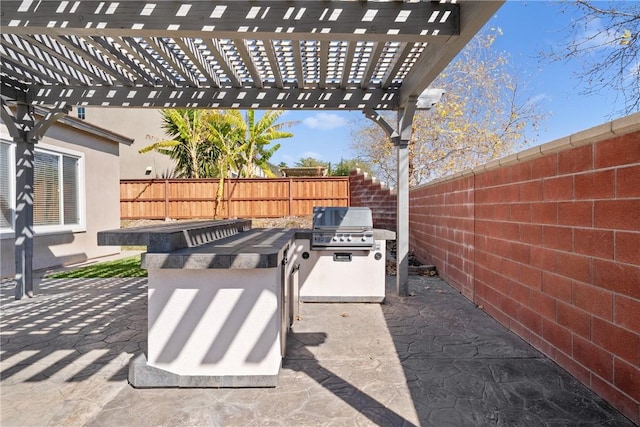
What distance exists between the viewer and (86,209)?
29.1 feet

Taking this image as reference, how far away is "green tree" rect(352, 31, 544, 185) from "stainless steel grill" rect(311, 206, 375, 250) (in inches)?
360

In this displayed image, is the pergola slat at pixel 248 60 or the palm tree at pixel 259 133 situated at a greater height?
the palm tree at pixel 259 133

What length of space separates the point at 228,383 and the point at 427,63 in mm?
3969

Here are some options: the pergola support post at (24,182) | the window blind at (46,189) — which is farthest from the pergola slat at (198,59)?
the window blind at (46,189)

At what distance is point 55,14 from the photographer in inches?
125

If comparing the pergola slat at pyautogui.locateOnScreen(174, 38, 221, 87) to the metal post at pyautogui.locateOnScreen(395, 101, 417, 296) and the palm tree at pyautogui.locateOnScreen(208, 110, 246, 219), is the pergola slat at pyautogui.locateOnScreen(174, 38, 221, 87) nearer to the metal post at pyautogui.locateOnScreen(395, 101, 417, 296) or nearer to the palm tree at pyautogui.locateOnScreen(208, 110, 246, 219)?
the metal post at pyautogui.locateOnScreen(395, 101, 417, 296)

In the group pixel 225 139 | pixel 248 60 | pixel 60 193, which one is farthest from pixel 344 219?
pixel 225 139

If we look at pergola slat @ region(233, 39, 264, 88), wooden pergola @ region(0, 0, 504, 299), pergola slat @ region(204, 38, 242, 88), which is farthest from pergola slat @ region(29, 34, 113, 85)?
pergola slat @ region(233, 39, 264, 88)

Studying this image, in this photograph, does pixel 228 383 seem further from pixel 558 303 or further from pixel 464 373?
pixel 558 303

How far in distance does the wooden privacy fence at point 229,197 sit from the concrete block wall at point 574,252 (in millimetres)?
8769

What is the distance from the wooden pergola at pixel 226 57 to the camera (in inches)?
126

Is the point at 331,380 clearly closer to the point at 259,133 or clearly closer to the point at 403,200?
the point at 403,200

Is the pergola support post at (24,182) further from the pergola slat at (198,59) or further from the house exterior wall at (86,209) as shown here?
the pergola slat at (198,59)

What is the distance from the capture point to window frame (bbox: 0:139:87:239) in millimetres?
6703
